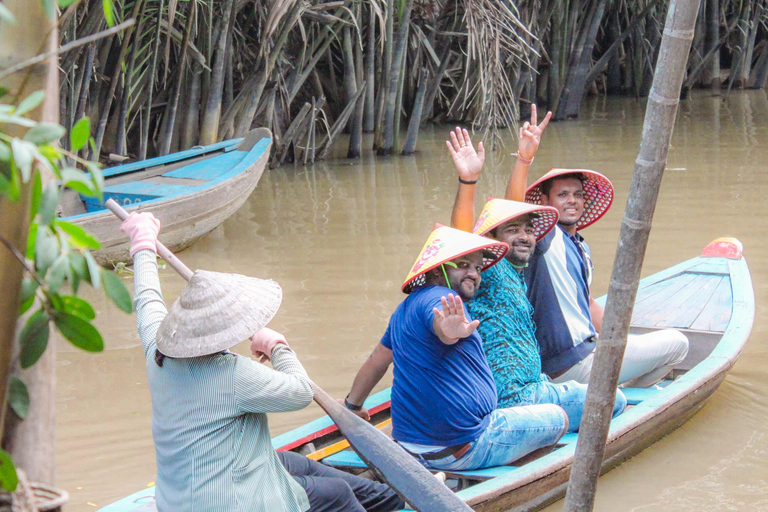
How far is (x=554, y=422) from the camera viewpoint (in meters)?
3.04

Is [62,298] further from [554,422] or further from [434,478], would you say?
[554,422]

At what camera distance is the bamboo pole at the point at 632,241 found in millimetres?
1705

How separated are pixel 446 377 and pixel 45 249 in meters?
1.97

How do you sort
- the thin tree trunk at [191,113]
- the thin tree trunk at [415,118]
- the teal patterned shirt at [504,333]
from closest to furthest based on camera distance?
the teal patterned shirt at [504,333] < the thin tree trunk at [191,113] < the thin tree trunk at [415,118]

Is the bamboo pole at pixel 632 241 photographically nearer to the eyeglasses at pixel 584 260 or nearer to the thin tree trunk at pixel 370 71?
the eyeglasses at pixel 584 260

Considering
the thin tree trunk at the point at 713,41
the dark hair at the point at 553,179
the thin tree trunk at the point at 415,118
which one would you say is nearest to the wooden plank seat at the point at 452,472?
the dark hair at the point at 553,179

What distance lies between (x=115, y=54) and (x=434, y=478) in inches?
234

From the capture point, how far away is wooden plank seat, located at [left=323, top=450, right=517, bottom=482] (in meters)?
2.91

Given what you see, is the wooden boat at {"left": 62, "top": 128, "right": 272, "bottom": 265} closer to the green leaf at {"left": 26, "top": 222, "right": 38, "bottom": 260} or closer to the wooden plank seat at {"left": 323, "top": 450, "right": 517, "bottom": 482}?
the wooden plank seat at {"left": 323, "top": 450, "right": 517, "bottom": 482}

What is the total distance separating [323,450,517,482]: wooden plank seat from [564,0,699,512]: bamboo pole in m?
0.92

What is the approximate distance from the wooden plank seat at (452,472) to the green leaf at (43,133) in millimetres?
2145

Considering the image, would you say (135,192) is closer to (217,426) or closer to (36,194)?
(217,426)

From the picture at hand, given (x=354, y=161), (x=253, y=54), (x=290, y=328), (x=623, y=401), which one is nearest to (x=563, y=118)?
(x=354, y=161)

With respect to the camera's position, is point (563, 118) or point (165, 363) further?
point (563, 118)
